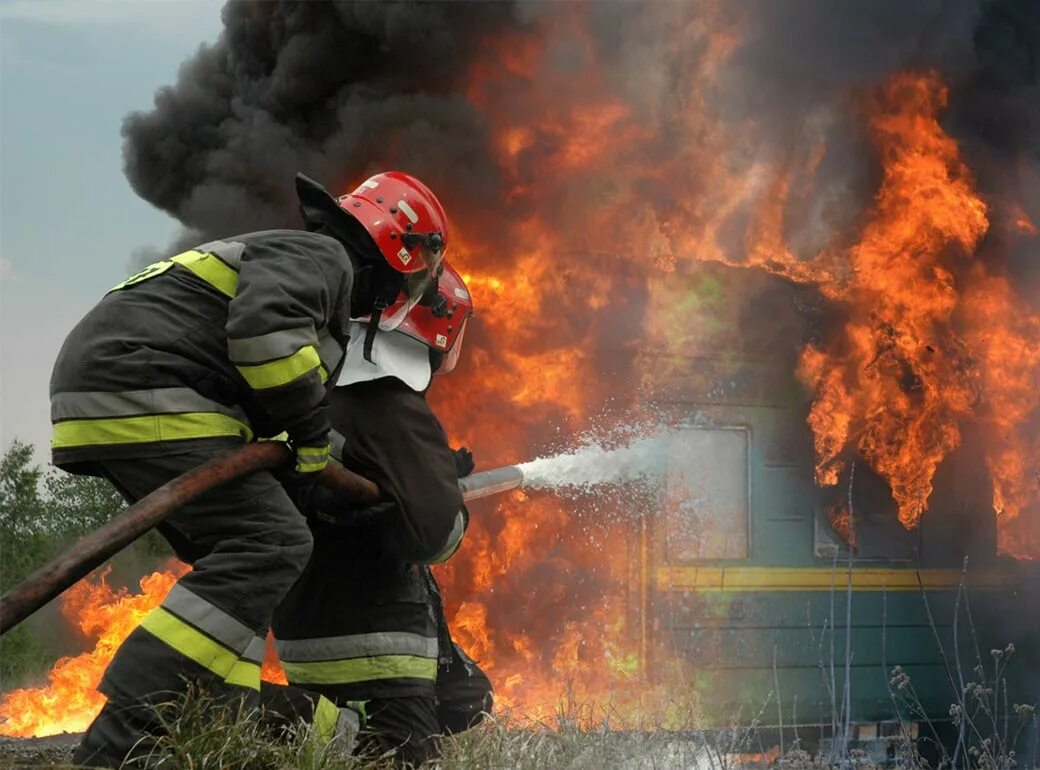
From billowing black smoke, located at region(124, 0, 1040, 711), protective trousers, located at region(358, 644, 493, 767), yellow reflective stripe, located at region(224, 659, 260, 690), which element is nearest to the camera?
yellow reflective stripe, located at region(224, 659, 260, 690)

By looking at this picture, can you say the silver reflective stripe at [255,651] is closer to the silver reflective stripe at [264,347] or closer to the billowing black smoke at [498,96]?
the silver reflective stripe at [264,347]

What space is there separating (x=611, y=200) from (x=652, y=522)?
7.43ft

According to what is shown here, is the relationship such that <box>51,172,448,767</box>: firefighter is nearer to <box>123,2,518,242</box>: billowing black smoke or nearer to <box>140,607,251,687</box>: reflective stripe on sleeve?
<box>140,607,251,687</box>: reflective stripe on sleeve

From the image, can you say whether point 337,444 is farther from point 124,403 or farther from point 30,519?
point 30,519

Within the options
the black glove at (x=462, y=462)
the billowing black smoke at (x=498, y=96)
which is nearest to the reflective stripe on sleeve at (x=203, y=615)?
the black glove at (x=462, y=462)

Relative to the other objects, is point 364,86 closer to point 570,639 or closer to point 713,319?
point 713,319

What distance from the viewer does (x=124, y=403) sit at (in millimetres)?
2887

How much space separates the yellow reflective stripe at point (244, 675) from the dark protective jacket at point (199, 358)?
621mm

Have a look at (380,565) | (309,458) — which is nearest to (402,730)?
(380,565)

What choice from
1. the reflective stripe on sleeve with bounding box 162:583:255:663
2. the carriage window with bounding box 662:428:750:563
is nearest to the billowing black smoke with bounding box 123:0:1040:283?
the carriage window with bounding box 662:428:750:563

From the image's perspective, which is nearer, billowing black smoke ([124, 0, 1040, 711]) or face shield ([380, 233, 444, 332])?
face shield ([380, 233, 444, 332])

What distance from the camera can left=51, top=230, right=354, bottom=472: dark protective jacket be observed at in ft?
9.45

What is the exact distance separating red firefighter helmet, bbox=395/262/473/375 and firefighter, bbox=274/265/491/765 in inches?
0.5

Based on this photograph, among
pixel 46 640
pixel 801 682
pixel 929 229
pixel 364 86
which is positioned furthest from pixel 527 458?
pixel 46 640
